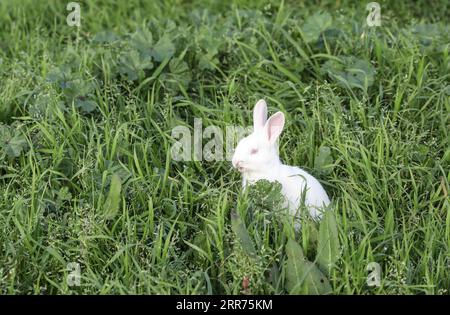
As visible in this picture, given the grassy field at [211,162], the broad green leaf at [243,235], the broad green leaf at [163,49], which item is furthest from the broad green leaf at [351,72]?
the broad green leaf at [243,235]

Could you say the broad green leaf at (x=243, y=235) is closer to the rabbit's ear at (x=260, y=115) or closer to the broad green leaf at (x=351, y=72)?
the rabbit's ear at (x=260, y=115)

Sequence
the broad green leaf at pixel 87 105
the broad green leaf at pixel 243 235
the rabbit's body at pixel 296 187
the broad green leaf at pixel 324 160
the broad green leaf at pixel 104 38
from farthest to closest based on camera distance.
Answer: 1. the broad green leaf at pixel 104 38
2. the broad green leaf at pixel 87 105
3. the broad green leaf at pixel 324 160
4. the rabbit's body at pixel 296 187
5. the broad green leaf at pixel 243 235

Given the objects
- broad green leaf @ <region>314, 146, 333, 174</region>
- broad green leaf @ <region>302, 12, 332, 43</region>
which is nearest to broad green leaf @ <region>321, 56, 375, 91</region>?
broad green leaf @ <region>302, 12, 332, 43</region>

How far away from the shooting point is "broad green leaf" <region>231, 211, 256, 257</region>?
3.12 meters

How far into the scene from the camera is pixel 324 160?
371 cm

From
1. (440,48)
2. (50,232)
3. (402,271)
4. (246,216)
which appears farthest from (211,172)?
(440,48)

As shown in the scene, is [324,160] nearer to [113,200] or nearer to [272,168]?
[272,168]

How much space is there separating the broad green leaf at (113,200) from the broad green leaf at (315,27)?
5.32 ft

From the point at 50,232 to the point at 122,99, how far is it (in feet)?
3.58

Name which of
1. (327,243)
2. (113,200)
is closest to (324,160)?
(327,243)

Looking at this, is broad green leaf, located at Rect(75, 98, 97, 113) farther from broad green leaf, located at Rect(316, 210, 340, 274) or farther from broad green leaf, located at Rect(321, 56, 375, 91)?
broad green leaf, located at Rect(316, 210, 340, 274)

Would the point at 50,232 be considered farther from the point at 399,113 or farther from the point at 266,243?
the point at 399,113

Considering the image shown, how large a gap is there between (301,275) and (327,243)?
165mm

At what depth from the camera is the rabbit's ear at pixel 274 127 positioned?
3410 mm
